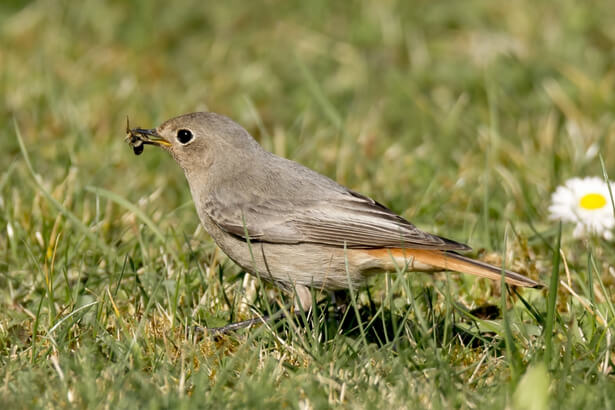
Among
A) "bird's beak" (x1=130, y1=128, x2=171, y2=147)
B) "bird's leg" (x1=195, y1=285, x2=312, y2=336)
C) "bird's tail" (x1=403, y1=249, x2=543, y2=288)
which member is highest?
"bird's beak" (x1=130, y1=128, x2=171, y2=147)

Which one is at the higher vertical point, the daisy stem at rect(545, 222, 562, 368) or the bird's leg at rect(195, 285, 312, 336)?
the daisy stem at rect(545, 222, 562, 368)

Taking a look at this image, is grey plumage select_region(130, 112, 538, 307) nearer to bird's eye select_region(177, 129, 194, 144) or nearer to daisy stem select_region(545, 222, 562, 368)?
bird's eye select_region(177, 129, 194, 144)

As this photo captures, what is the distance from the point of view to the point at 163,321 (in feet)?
14.5

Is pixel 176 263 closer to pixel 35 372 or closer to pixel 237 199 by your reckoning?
pixel 237 199

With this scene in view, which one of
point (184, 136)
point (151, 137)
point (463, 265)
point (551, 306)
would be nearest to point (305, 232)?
point (463, 265)

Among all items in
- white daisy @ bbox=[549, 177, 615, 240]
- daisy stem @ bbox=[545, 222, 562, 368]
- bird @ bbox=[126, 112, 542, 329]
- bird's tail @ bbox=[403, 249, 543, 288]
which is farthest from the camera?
white daisy @ bbox=[549, 177, 615, 240]

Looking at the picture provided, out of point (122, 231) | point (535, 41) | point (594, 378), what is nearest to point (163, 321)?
point (122, 231)

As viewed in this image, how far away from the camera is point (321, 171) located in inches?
271

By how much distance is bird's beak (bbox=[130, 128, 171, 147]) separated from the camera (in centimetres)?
535

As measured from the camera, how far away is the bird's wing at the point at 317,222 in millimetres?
4641

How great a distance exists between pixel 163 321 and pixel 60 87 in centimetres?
451

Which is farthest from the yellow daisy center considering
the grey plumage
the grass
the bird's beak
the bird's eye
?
the bird's beak

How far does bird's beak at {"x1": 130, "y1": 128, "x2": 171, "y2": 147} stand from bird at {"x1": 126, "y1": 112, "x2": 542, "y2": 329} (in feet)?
1.32

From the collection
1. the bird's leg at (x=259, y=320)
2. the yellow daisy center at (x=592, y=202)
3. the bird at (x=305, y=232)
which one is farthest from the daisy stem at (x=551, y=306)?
the yellow daisy center at (x=592, y=202)
